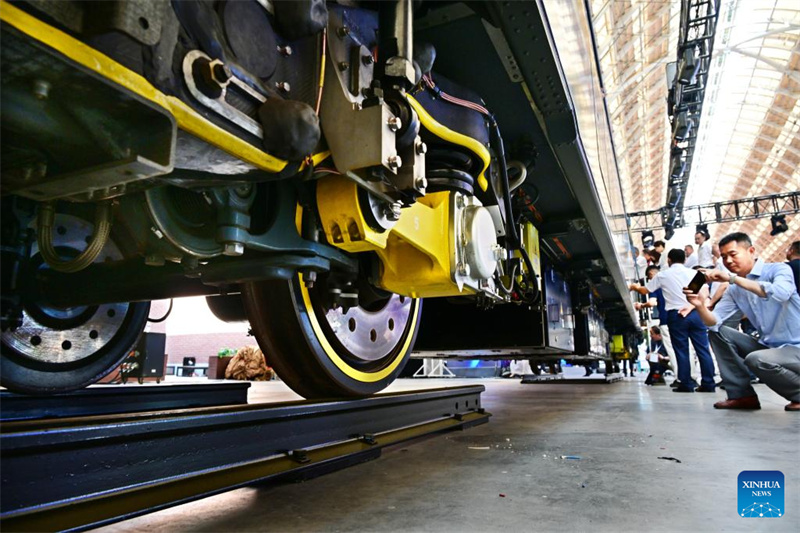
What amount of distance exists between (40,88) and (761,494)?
1871 mm

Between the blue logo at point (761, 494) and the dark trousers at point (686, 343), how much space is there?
16.4 feet

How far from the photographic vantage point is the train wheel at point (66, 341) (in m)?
2.06

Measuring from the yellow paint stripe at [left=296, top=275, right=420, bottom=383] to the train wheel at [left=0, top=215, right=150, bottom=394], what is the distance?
747mm

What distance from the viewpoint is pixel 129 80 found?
0.71 meters

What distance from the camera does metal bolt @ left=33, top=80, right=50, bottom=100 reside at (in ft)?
2.16

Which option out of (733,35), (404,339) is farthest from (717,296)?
(733,35)

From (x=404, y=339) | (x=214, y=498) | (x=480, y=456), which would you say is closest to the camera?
(x=214, y=498)

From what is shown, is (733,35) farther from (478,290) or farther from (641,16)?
(478,290)

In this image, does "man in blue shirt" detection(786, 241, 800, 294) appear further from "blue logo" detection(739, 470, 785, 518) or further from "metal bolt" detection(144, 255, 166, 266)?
"metal bolt" detection(144, 255, 166, 266)

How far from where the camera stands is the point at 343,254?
1.81 metres

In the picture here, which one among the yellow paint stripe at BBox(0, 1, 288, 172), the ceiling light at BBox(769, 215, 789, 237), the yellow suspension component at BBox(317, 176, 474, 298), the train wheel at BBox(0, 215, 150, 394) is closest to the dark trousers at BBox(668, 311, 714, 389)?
the yellow suspension component at BBox(317, 176, 474, 298)

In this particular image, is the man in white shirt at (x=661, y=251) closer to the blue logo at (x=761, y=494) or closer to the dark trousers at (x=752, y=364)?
the dark trousers at (x=752, y=364)

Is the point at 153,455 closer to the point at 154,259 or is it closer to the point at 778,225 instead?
the point at 154,259

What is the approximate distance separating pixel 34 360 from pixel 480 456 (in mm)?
1884
